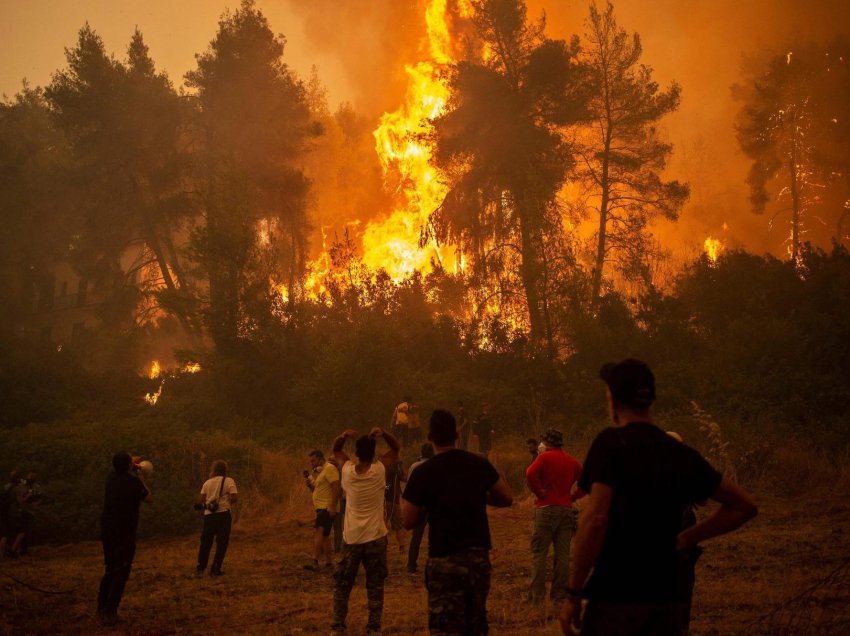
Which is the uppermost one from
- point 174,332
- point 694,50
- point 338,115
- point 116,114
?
point 694,50

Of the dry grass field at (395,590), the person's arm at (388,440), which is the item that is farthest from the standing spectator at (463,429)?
the person's arm at (388,440)

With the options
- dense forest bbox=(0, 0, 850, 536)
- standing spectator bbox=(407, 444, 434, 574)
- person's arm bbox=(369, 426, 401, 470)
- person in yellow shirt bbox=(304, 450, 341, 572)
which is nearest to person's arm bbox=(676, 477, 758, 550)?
person's arm bbox=(369, 426, 401, 470)

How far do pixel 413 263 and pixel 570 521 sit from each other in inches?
1327

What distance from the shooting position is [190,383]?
35.7 m

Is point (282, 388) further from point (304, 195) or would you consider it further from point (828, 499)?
point (828, 499)

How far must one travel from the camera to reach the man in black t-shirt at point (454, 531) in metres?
5.58

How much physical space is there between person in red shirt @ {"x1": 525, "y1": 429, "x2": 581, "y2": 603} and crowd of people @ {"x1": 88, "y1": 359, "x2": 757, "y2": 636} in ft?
0.05

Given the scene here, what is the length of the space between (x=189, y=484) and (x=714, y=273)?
2069 centimetres

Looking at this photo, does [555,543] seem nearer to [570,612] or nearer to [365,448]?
[365,448]

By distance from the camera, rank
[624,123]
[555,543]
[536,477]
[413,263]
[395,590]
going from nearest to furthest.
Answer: [536,477] < [555,543] < [395,590] < [624,123] < [413,263]

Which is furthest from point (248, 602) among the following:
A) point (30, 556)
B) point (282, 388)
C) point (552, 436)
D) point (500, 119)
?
point (500, 119)

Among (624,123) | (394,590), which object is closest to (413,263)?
(624,123)

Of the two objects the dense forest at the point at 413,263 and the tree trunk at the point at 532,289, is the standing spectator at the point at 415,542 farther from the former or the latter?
the tree trunk at the point at 532,289

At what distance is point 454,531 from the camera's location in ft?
18.4
